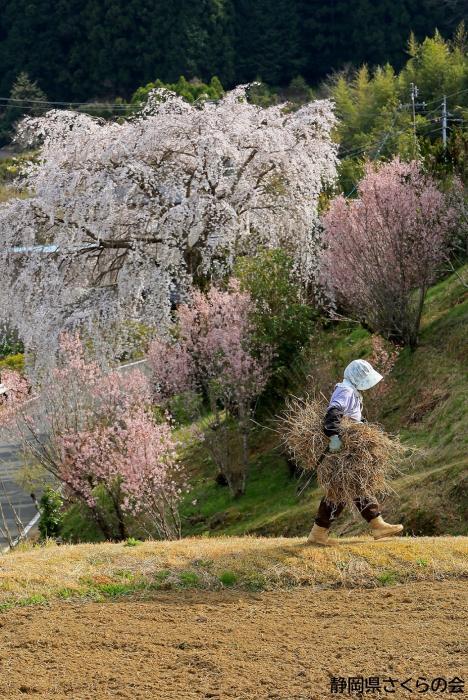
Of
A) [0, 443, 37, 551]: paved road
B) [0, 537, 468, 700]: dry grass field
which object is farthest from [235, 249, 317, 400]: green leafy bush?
[0, 537, 468, 700]: dry grass field

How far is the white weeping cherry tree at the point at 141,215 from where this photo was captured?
16453 millimetres

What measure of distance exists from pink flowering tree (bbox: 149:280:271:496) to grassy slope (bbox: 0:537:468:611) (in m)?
7.45

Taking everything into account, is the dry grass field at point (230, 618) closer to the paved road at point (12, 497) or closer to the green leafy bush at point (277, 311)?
the green leafy bush at point (277, 311)

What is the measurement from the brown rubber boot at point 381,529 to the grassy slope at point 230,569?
0.10m

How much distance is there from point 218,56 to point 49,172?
48589 mm

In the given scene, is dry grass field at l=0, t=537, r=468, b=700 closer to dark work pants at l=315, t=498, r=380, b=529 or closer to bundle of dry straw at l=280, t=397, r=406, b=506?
dark work pants at l=315, t=498, r=380, b=529

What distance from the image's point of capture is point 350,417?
755 centimetres

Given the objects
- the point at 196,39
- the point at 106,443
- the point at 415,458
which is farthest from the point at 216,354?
the point at 196,39

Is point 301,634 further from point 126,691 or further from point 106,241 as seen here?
point 106,241

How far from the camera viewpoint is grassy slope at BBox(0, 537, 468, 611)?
712cm

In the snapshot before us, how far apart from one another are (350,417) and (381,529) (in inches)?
37.1

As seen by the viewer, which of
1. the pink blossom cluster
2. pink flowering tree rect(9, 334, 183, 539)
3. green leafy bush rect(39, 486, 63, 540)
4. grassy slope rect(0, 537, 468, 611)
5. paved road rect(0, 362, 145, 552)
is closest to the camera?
grassy slope rect(0, 537, 468, 611)

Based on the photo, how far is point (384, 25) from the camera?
61.7m

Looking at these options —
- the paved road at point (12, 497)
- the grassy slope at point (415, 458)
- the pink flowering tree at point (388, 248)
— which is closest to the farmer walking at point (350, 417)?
the grassy slope at point (415, 458)
